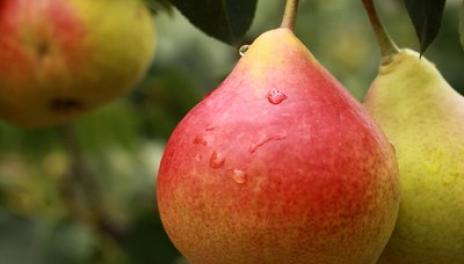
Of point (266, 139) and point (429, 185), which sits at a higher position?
point (266, 139)

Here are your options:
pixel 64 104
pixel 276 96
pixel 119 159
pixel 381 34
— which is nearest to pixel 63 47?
pixel 64 104

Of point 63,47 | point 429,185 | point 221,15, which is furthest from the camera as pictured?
point 63,47

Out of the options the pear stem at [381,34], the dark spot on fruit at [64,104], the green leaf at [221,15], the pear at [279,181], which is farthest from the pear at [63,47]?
the pear at [279,181]

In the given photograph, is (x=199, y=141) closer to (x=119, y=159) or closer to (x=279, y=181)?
(x=279, y=181)

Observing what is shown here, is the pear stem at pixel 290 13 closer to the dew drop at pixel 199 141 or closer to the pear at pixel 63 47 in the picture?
the dew drop at pixel 199 141

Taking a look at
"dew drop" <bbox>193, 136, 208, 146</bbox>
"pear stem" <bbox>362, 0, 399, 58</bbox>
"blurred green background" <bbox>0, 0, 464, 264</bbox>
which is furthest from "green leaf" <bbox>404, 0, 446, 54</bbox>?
"blurred green background" <bbox>0, 0, 464, 264</bbox>

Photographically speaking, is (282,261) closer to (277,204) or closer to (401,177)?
(277,204)

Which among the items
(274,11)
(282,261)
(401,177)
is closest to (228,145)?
(282,261)
